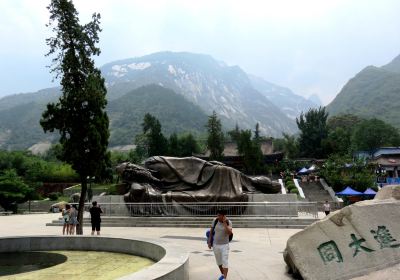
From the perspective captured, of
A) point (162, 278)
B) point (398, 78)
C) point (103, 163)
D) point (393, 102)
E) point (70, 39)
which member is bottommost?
point (162, 278)

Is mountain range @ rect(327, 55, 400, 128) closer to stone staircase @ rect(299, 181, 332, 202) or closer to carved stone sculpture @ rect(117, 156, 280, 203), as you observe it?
stone staircase @ rect(299, 181, 332, 202)

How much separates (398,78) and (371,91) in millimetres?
8486

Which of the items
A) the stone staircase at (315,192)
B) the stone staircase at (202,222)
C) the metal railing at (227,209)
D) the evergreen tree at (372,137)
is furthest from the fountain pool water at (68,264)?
the evergreen tree at (372,137)

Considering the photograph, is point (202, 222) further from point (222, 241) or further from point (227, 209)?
point (222, 241)

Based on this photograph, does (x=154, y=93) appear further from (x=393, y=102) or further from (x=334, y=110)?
(x=393, y=102)

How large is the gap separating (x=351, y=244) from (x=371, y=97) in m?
119

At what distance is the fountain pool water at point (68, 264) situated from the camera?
6.18 metres

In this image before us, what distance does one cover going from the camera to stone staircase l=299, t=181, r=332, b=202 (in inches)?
1144

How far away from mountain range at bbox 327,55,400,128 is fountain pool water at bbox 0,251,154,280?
95.9 meters

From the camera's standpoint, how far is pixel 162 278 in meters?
4.69

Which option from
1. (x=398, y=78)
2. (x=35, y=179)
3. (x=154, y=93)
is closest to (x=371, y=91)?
(x=398, y=78)

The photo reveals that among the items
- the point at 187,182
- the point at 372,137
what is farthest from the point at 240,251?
the point at 372,137

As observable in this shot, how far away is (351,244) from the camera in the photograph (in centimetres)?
589

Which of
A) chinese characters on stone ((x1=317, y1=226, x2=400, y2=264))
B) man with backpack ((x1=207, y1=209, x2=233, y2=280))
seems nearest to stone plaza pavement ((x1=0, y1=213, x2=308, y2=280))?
man with backpack ((x1=207, y1=209, x2=233, y2=280))
